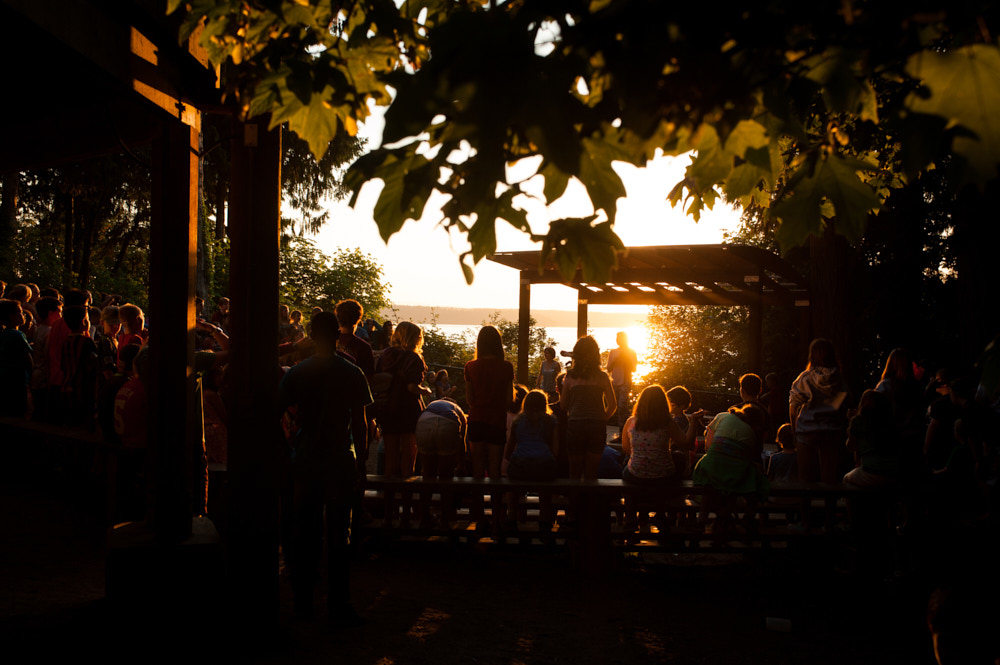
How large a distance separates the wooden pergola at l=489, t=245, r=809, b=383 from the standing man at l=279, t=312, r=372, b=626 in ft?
24.6

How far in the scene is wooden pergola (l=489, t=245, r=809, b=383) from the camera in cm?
1321

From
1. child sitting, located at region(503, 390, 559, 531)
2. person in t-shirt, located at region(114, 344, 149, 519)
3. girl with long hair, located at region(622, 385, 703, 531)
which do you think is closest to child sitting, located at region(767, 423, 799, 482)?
girl with long hair, located at region(622, 385, 703, 531)

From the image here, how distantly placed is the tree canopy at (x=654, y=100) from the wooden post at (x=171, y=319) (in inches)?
103

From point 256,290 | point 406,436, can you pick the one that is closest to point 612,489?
point 406,436

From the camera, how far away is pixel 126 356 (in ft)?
24.5

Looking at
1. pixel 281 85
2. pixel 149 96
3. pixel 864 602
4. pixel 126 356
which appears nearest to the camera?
pixel 281 85

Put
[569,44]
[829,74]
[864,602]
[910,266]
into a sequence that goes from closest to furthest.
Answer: [569,44] → [829,74] → [864,602] → [910,266]

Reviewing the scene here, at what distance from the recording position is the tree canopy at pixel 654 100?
1802 millimetres

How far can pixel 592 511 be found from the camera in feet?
22.8

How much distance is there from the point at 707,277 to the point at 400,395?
8.56 m

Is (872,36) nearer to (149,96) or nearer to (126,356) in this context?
(149,96)

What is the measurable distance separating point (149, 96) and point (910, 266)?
20128mm

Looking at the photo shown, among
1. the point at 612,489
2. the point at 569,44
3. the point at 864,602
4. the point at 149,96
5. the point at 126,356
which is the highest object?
the point at 149,96

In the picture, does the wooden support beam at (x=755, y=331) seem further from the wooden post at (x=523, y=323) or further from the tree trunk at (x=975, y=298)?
the wooden post at (x=523, y=323)
